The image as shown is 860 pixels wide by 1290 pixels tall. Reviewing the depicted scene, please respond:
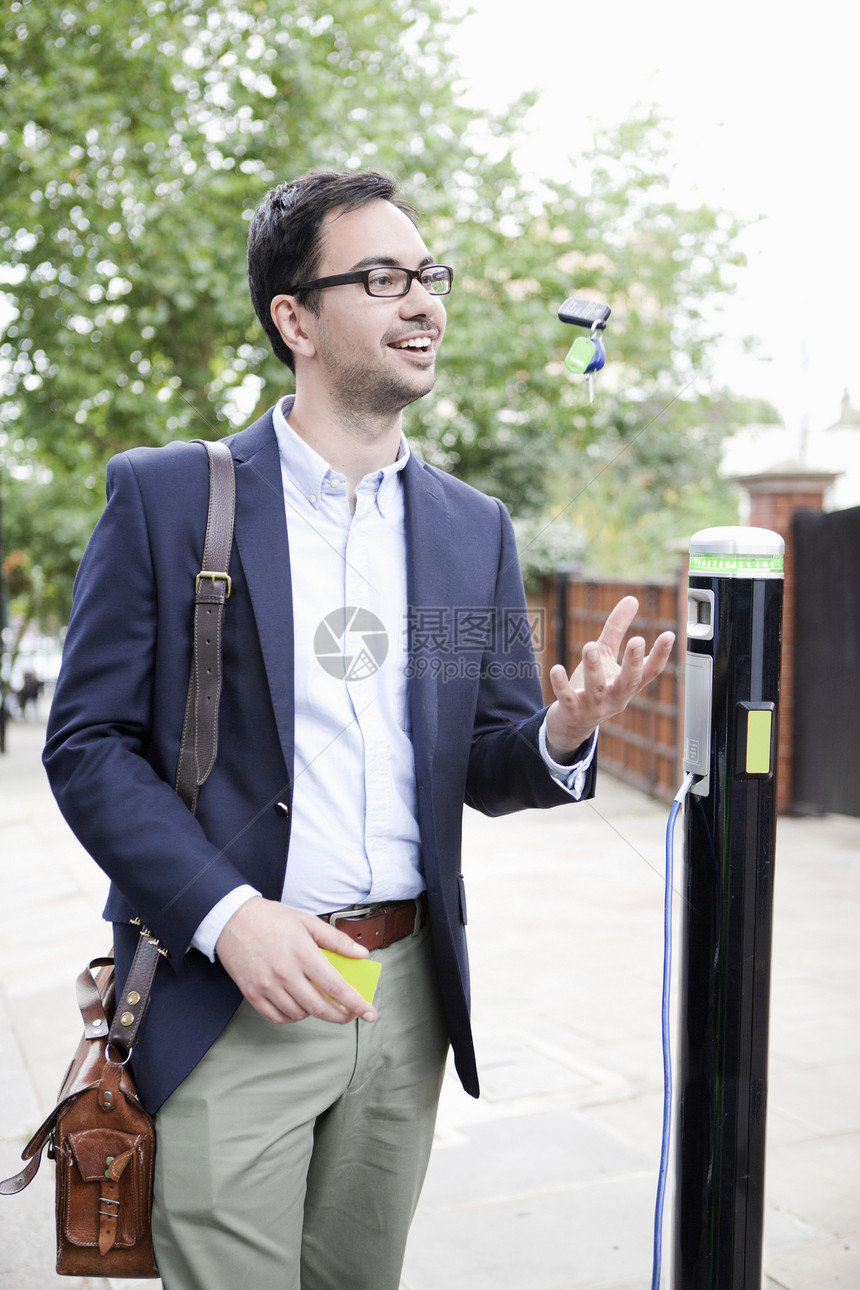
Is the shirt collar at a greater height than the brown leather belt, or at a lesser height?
greater

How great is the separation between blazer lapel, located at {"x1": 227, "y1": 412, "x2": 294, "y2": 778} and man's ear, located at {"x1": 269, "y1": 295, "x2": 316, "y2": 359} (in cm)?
17

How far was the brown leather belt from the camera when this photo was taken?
1662 millimetres

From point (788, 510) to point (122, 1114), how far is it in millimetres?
7165

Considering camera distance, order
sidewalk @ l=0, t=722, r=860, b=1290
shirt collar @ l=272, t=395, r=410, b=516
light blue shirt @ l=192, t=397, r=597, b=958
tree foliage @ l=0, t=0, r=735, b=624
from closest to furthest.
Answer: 1. light blue shirt @ l=192, t=397, r=597, b=958
2. shirt collar @ l=272, t=395, r=410, b=516
3. sidewalk @ l=0, t=722, r=860, b=1290
4. tree foliage @ l=0, t=0, r=735, b=624

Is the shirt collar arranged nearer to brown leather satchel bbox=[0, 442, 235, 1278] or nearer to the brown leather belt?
brown leather satchel bbox=[0, 442, 235, 1278]

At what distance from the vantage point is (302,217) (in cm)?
177

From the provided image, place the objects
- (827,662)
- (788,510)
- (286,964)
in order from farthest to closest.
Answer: (788,510) → (827,662) → (286,964)

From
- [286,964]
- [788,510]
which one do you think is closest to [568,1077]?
[286,964]

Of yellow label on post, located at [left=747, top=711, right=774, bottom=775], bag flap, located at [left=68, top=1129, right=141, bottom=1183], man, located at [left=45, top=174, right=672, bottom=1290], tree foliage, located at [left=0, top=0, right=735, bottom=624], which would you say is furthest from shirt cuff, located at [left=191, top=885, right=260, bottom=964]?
tree foliage, located at [left=0, top=0, right=735, bottom=624]

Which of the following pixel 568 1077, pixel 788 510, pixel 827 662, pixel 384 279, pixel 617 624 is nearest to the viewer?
pixel 617 624

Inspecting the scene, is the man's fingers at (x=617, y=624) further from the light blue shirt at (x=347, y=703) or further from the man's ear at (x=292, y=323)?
the man's ear at (x=292, y=323)

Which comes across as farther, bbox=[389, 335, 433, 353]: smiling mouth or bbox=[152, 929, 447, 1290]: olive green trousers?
bbox=[389, 335, 433, 353]: smiling mouth

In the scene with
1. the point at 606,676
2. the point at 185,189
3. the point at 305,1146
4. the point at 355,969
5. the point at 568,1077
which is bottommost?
the point at 568,1077

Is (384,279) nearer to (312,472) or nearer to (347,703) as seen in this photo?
(312,472)
